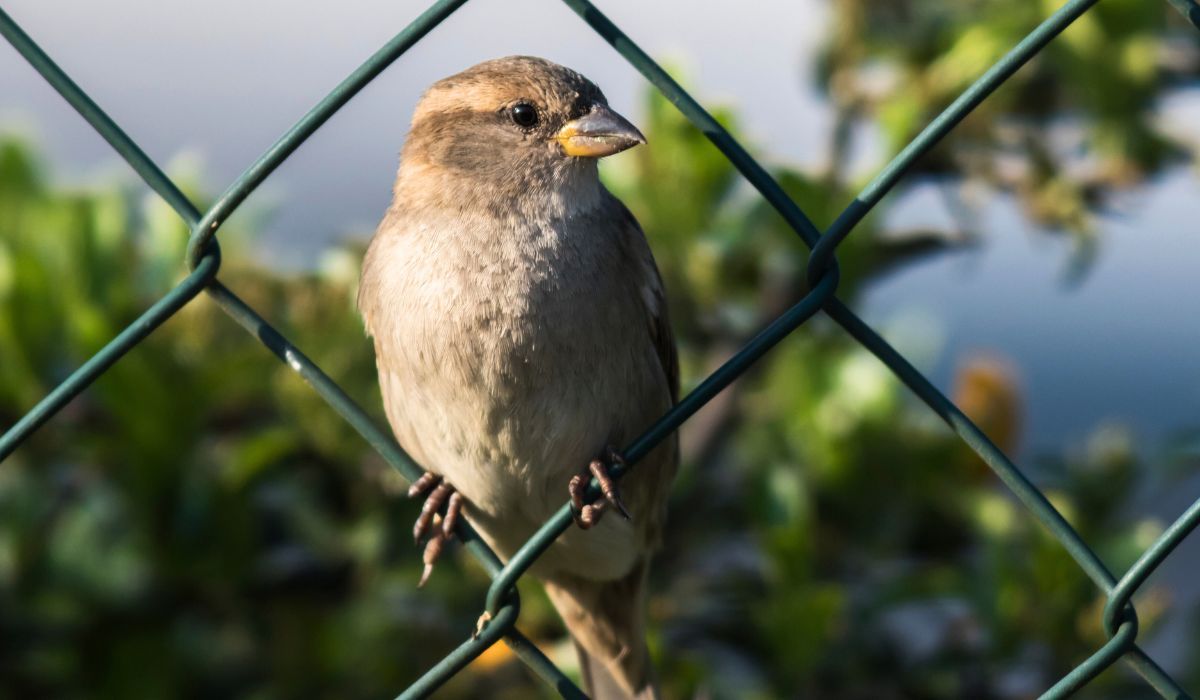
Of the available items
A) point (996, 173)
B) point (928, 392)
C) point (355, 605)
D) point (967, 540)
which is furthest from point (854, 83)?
point (928, 392)

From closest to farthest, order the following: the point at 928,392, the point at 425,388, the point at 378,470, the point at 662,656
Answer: the point at 928,392 → the point at 425,388 → the point at 662,656 → the point at 378,470

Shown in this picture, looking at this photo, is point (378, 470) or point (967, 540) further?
point (967, 540)

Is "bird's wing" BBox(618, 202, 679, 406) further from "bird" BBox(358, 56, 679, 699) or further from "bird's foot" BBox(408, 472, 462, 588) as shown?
"bird's foot" BBox(408, 472, 462, 588)

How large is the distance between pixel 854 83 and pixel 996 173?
317mm

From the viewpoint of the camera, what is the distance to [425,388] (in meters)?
1.78

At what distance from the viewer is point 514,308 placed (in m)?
1.71

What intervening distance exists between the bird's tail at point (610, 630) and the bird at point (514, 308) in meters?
0.23

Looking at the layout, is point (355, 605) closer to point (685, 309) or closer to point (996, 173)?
point (685, 309)

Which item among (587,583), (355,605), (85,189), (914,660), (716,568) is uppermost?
(85,189)

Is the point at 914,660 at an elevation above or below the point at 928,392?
below

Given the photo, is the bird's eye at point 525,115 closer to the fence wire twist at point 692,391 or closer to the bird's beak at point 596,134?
the bird's beak at point 596,134

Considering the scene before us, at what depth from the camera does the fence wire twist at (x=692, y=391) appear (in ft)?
4.08

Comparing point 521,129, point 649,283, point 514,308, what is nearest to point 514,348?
point 514,308

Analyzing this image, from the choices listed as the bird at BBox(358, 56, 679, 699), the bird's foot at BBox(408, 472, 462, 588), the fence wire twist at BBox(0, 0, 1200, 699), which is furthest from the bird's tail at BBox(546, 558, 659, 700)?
the fence wire twist at BBox(0, 0, 1200, 699)
